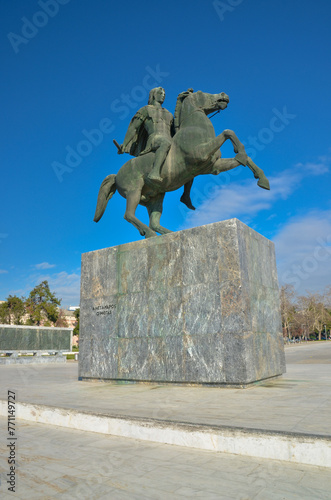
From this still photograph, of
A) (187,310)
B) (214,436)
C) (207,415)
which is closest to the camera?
(214,436)

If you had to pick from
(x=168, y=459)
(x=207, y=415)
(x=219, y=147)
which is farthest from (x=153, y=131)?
(x=168, y=459)

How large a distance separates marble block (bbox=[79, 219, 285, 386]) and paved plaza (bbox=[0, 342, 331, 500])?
4.14 feet

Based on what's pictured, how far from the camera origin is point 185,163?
27.0ft

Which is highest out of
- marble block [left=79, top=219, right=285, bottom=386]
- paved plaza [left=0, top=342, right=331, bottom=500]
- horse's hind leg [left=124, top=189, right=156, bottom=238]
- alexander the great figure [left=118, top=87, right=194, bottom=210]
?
alexander the great figure [left=118, top=87, right=194, bottom=210]

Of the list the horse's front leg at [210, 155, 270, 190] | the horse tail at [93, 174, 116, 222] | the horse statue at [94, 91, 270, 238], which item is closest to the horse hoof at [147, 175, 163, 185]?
the horse statue at [94, 91, 270, 238]

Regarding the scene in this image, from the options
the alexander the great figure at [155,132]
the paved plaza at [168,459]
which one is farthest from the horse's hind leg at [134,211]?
the paved plaza at [168,459]

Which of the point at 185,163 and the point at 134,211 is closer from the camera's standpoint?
the point at 185,163

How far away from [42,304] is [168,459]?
128ft

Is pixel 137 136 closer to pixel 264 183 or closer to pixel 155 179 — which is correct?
pixel 155 179

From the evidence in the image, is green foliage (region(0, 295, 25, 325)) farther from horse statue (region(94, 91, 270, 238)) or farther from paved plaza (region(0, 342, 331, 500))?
paved plaza (region(0, 342, 331, 500))

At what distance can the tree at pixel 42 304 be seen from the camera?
1542 inches

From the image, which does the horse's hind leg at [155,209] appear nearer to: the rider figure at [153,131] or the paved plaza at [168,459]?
the rider figure at [153,131]

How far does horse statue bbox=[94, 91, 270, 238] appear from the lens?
789cm

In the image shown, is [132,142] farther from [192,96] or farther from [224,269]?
[224,269]
